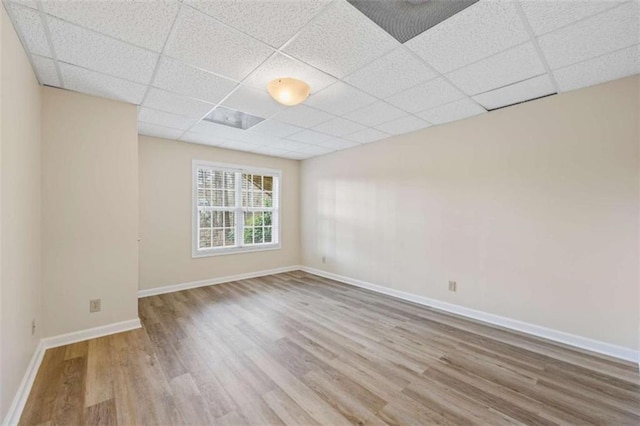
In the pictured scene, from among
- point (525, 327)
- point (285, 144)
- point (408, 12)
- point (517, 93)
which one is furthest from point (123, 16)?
point (525, 327)

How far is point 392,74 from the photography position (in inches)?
88.3

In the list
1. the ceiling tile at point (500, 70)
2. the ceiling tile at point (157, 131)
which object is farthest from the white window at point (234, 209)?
the ceiling tile at point (500, 70)

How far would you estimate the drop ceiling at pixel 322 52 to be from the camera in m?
1.55

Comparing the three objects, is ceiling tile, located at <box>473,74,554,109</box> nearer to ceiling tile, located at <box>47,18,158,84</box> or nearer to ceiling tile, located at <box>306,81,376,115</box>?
ceiling tile, located at <box>306,81,376,115</box>

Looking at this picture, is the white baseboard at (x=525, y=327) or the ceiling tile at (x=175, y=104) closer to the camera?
the white baseboard at (x=525, y=327)

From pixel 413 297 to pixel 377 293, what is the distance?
1.87 feet

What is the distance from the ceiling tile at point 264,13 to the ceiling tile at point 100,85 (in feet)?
4.56

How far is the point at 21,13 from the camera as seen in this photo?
1.54m

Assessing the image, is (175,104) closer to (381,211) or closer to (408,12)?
(408,12)

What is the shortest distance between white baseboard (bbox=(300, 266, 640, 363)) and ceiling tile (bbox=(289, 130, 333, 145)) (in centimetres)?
248

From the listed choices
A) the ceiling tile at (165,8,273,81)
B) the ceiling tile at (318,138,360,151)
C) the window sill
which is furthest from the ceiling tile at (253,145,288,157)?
the ceiling tile at (165,8,273,81)

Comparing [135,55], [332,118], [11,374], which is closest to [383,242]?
[332,118]

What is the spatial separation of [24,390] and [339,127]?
12.3ft

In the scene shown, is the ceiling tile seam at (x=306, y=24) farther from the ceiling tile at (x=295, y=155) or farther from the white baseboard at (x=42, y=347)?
the ceiling tile at (x=295, y=155)
